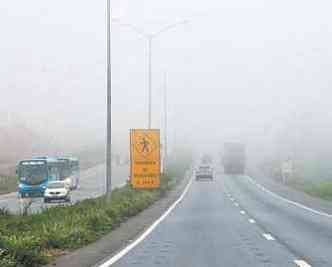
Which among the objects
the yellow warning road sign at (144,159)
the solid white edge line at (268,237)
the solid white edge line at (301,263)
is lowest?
the solid white edge line at (268,237)

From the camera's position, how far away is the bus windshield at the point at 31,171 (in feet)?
218

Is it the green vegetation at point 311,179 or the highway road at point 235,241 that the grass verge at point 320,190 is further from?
the highway road at point 235,241

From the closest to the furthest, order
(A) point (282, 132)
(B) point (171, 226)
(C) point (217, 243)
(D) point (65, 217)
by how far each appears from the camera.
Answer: (C) point (217, 243)
(D) point (65, 217)
(B) point (171, 226)
(A) point (282, 132)

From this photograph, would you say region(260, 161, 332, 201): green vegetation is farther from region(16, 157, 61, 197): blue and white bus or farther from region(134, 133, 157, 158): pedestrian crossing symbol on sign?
region(16, 157, 61, 197): blue and white bus

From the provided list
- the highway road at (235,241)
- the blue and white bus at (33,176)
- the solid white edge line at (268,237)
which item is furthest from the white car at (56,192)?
the solid white edge line at (268,237)

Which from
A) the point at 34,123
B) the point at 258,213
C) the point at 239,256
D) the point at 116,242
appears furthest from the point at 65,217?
the point at 34,123

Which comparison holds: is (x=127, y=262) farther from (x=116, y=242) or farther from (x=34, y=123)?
(x=34, y=123)

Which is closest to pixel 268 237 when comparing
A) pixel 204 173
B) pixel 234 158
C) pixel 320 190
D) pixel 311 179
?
pixel 320 190

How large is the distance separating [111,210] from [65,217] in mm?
5255

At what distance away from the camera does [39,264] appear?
16969 millimetres

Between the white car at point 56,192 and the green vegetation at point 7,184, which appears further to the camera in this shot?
the green vegetation at point 7,184

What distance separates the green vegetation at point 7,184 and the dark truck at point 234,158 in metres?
31.7

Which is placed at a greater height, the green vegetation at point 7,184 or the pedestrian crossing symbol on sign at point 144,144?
the pedestrian crossing symbol on sign at point 144,144

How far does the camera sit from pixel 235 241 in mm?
22953
